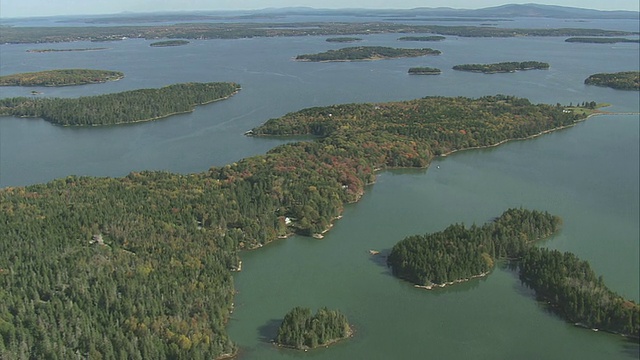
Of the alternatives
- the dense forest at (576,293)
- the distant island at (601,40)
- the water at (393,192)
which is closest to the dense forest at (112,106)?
the water at (393,192)

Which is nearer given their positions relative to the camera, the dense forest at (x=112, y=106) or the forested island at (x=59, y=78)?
the dense forest at (x=112, y=106)

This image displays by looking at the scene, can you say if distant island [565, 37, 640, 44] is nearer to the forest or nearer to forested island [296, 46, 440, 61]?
forested island [296, 46, 440, 61]

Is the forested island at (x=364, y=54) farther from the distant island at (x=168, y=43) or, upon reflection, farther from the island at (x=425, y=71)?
the distant island at (x=168, y=43)

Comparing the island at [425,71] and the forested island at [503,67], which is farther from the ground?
the forested island at [503,67]

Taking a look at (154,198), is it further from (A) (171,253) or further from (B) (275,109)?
(B) (275,109)

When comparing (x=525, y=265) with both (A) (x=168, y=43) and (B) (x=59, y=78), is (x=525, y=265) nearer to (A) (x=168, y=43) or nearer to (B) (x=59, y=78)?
(B) (x=59, y=78)

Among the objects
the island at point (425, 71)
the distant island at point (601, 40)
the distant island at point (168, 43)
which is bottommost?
the island at point (425, 71)

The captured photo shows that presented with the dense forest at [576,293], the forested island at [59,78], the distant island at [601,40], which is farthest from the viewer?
the distant island at [601,40]

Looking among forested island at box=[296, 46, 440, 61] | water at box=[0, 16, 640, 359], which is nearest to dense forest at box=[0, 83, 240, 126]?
water at box=[0, 16, 640, 359]
